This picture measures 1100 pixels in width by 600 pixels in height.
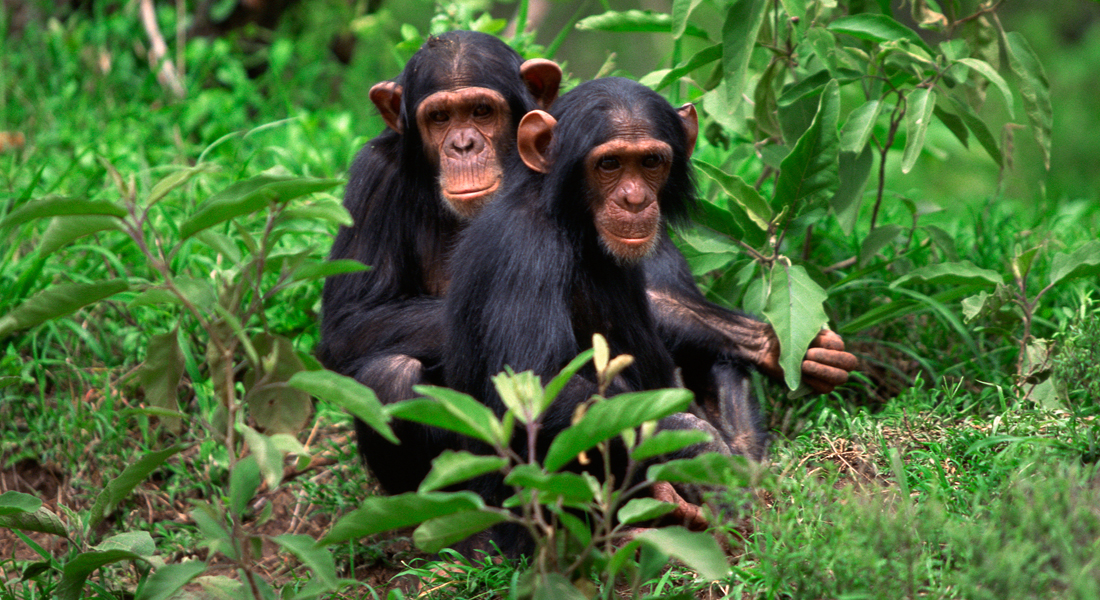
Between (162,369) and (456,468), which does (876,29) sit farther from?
(162,369)

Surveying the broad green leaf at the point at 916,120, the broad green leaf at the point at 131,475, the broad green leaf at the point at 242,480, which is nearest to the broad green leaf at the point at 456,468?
the broad green leaf at the point at 242,480

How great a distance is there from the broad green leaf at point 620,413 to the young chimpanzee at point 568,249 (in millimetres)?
750

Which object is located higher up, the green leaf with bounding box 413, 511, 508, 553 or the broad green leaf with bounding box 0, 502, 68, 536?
the green leaf with bounding box 413, 511, 508, 553

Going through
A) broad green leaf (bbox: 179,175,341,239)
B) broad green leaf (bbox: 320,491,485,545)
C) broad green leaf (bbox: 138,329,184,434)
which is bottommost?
broad green leaf (bbox: 320,491,485,545)

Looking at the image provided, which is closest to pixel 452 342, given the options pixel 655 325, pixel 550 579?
pixel 655 325

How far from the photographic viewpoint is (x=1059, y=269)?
3.10m

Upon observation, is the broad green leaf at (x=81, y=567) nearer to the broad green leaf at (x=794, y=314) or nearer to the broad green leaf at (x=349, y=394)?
the broad green leaf at (x=349, y=394)

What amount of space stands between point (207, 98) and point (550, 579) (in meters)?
4.93

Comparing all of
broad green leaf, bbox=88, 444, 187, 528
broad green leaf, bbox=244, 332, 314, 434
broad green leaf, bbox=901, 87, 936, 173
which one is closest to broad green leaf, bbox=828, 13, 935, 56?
broad green leaf, bbox=901, 87, 936, 173

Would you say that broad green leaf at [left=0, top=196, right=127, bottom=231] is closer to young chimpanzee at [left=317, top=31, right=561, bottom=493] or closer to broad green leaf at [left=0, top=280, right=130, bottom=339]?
broad green leaf at [left=0, top=280, right=130, bottom=339]

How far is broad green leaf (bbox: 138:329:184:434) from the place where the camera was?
2270 mm

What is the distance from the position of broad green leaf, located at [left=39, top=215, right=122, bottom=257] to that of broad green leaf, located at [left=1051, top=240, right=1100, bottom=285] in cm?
267

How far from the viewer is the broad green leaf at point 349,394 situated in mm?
1847

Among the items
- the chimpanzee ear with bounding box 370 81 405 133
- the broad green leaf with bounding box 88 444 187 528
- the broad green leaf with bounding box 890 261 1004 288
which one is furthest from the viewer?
the chimpanzee ear with bounding box 370 81 405 133
